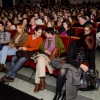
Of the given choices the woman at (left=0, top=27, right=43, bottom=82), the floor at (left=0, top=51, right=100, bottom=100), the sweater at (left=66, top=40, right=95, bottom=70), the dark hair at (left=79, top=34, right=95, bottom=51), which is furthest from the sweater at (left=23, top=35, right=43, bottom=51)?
the dark hair at (left=79, top=34, right=95, bottom=51)

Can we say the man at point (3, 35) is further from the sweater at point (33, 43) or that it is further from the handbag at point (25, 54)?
the handbag at point (25, 54)

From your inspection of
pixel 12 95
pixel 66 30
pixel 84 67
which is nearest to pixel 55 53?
pixel 84 67

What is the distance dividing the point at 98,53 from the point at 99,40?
0.78 metres

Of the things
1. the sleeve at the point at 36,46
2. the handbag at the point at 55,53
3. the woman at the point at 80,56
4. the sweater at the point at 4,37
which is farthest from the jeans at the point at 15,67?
the sweater at the point at 4,37

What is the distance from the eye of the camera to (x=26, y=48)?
3.25 m

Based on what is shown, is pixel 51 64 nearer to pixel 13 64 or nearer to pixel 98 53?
pixel 13 64

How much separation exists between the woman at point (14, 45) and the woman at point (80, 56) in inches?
53.6

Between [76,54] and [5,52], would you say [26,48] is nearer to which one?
[5,52]

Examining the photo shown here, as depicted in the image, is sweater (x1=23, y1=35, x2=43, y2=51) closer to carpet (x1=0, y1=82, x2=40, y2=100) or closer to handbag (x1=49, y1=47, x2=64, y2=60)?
handbag (x1=49, y1=47, x2=64, y2=60)

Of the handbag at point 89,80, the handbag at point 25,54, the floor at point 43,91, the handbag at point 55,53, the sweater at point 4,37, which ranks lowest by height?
the floor at point 43,91

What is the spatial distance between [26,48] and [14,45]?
18.6 inches

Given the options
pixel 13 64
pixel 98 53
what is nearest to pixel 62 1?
pixel 98 53

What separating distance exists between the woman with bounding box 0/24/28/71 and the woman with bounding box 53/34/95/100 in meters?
1.36

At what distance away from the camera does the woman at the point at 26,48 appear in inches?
117
